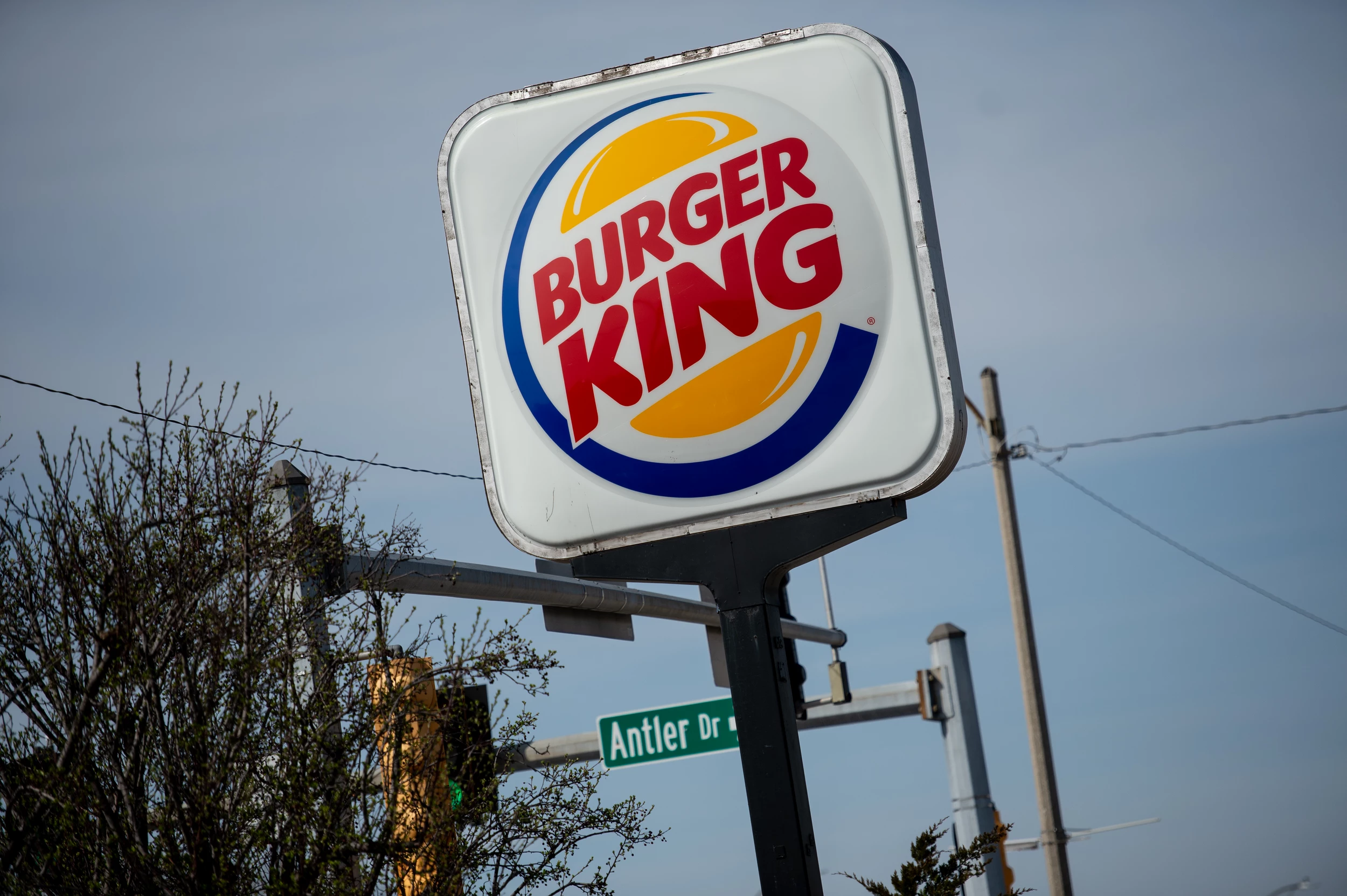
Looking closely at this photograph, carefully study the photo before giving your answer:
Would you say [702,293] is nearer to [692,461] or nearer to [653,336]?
[653,336]

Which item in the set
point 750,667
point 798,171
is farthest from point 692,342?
point 750,667

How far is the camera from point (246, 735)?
6609mm

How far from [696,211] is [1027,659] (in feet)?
49.8

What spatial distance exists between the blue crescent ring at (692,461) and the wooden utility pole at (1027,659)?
588 inches

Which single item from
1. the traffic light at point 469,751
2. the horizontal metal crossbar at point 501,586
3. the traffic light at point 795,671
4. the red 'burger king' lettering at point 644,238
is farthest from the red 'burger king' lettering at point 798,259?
the traffic light at point 795,671

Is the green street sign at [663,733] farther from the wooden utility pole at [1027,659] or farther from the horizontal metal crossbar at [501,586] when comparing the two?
the wooden utility pole at [1027,659]

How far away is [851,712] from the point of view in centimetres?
1598

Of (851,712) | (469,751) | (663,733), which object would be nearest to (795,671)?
(663,733)

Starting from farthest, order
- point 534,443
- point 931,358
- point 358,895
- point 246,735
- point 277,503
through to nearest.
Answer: point 277,503 → point 246,735 → point 358,895 → point 534,443 → point 931,358

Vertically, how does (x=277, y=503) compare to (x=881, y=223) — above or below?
above

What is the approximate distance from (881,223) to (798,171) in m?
0.31

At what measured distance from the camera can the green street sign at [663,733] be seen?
39.9ft

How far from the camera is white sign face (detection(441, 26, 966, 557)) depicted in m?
3.79

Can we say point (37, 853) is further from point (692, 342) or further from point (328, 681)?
point (692, 342)
